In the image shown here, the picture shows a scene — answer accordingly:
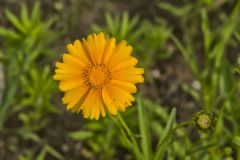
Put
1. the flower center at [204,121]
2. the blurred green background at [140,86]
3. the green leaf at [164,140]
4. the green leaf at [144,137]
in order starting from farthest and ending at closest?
1. the blurred green background at [140,86]
2. the green leaf at [144,137]
3. the green leaf at [164,140]
4. the flower center at [204,121]

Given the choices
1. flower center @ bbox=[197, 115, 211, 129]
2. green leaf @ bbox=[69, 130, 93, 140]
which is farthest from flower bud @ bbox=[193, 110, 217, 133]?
green leaf @ bbox=[69, 130, 93, 140]

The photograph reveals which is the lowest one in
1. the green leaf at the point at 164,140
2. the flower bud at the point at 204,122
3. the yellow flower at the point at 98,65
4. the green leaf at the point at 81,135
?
the flower bud at the point at 204,122

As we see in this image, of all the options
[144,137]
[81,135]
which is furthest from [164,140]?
[81,135]

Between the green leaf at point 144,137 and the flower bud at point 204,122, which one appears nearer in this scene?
the flower bud at point 204,122

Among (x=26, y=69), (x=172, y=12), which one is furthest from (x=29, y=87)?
(x=172, y=12)

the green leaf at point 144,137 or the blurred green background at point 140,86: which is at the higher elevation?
the blurred green background at point 140,86

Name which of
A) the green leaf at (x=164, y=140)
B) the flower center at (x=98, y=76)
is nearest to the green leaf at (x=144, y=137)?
the green leaf at (x=164, y=140)

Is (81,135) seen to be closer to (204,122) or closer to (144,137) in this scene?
(144,137)

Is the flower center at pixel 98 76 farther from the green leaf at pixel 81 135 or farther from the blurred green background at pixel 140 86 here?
the green leaf at pixel 81 135

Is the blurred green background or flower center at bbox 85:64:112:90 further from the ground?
the blurred green background

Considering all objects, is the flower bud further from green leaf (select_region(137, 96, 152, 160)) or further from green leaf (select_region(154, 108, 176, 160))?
green leaf (select_region(137, 96, 152, 160))
